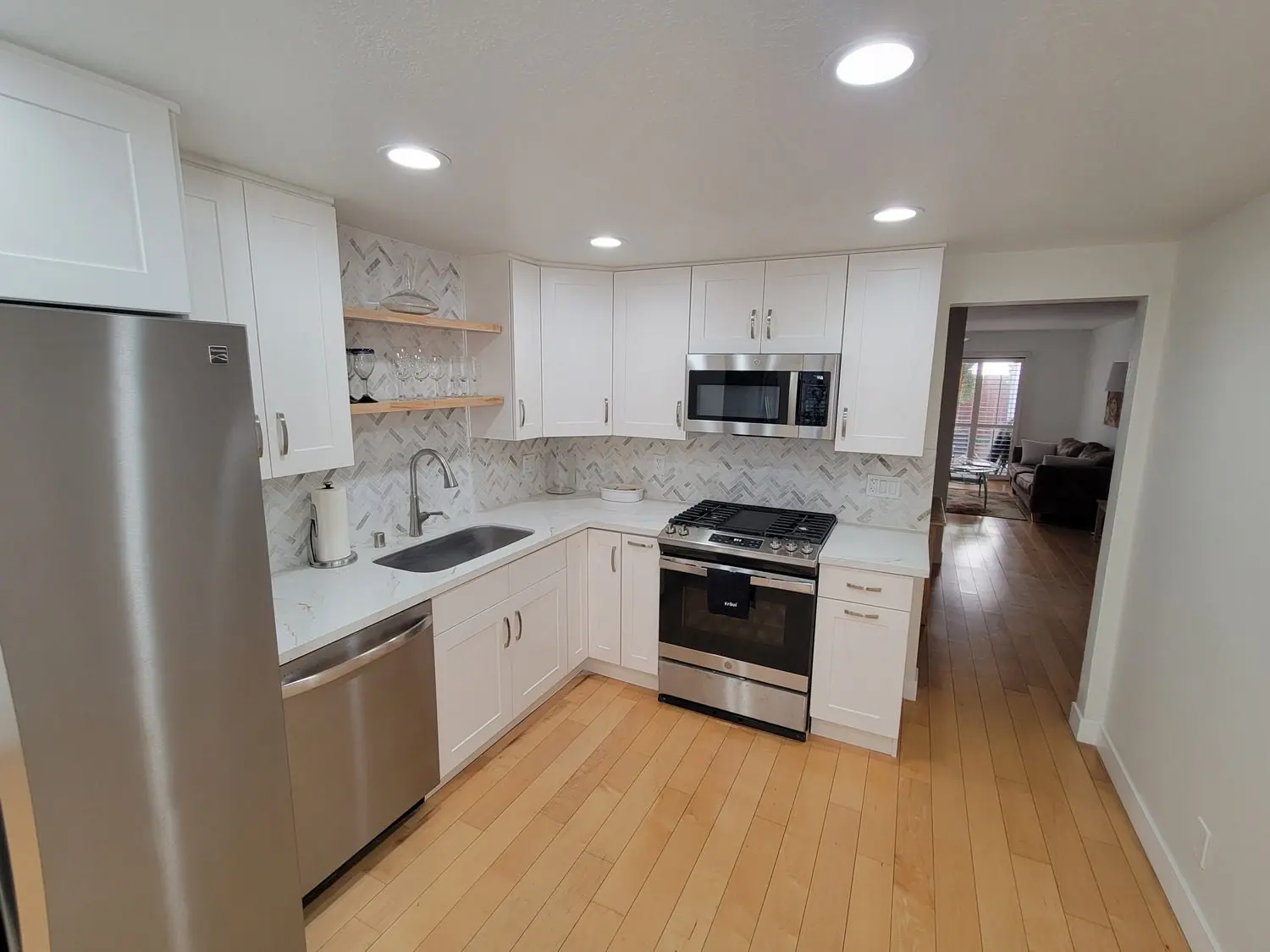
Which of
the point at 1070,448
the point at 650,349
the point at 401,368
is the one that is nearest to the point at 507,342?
the point at 401,368

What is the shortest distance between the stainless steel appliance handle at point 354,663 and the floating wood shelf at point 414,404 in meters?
0.85

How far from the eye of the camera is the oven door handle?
2562 mm

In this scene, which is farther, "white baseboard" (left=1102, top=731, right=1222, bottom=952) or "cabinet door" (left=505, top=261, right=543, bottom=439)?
"cabinet door" (left=505, top=261, right=543, bottom=439)

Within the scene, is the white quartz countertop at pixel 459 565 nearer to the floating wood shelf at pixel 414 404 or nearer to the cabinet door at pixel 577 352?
the cabinet door at pixel 577 352

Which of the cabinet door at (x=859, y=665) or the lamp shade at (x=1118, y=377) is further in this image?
the lamp shade at (x=1118, y=377)

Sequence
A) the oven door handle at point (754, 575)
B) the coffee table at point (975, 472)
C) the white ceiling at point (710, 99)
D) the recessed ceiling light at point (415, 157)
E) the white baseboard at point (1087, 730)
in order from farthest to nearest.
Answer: the coffee table at point (975, 472)
the white baseboard at point (1087, 730)
the oven door handle at point (754, 575)
the recessed ceiling light at point (415, 157)
the white ceiling at point (710, 99)

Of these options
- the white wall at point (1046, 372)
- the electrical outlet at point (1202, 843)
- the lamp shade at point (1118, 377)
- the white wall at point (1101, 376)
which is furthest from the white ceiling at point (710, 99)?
the white wall at point (1046, 372)

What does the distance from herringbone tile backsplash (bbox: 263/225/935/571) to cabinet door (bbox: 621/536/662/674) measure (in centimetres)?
69

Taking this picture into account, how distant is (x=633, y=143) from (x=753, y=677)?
236cm

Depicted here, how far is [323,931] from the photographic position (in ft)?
5.73

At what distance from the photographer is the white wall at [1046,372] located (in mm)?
8836

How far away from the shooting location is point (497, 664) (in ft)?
8.24

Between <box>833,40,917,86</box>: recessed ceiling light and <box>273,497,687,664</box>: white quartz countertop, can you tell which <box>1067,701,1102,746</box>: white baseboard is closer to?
<box>273,497,687,664</box>: white quartz countertop

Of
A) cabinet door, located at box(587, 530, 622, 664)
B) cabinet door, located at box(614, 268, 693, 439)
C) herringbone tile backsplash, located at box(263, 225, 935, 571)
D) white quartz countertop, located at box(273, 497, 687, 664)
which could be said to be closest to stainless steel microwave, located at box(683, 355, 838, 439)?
cabinet door, located at box(614, 268, 693, 439)
